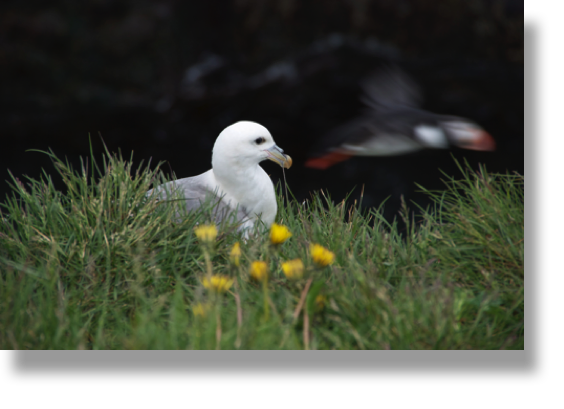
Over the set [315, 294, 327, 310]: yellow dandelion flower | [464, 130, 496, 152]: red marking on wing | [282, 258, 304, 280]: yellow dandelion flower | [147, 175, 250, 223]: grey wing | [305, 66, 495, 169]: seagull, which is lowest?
[315, 294, 327, 310]: yellow dandelion flower

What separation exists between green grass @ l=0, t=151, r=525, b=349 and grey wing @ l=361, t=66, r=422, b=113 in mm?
743

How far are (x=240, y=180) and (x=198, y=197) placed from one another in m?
0.24

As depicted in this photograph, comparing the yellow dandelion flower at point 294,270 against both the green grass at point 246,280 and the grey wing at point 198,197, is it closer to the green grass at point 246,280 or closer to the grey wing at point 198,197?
the green grass at point 246,280

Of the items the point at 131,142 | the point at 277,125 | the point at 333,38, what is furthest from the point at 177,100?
the point at 333,38

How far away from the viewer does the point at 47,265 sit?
2.14 m

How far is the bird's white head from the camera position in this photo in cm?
267

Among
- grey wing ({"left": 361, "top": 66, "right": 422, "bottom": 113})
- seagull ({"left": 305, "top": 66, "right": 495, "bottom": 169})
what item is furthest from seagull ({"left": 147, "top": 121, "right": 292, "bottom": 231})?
grey wing ({"left": 361, "top": 66, "right": 422, "bottom": 113})

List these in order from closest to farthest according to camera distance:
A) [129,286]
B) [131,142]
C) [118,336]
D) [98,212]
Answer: [118,336] < [129,286] < [98,212] < [131,142]

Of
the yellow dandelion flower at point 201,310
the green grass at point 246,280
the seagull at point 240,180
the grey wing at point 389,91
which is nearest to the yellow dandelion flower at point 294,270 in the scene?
the green grass at point 246,280

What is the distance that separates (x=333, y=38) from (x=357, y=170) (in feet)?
7.79

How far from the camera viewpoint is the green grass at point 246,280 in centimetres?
165

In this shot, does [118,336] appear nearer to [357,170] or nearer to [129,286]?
[129,286]

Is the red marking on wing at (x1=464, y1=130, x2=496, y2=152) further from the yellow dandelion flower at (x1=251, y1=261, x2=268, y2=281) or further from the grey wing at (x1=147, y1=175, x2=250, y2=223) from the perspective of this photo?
the yellow dandelion flower at (x1=251, y1=261, x2=268, y2=281)
